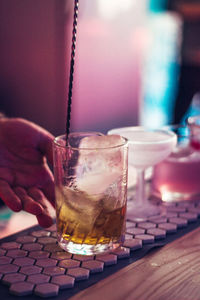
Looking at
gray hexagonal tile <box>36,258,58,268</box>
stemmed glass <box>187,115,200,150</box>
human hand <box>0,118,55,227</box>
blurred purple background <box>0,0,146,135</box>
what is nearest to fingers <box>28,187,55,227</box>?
human hand <box>0,118,55,227</box>

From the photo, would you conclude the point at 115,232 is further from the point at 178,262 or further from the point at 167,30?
the point at 167,30

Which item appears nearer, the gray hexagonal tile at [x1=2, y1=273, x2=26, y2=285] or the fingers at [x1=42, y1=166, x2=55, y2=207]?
the gray hexagonal tile at [x1=2, y1=273, x2=26, y2=285]

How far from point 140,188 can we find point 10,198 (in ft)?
1.11

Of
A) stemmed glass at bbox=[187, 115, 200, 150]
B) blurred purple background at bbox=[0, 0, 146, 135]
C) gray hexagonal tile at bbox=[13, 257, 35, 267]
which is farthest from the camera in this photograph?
blurred purple background at bbox=[0, 0, 146, 135]

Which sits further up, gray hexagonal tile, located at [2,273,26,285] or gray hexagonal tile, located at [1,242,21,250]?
gray hexagonal tile, located at [2,273,26,285]

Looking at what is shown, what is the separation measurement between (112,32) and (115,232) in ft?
10.4

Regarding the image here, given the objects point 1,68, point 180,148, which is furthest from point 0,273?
point 1,68

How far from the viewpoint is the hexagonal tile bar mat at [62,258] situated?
70cm

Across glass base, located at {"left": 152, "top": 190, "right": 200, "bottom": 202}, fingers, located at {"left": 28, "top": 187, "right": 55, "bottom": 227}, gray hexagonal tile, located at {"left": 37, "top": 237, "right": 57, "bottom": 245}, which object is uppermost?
fingers, located at {"left": 28, "top": 187, "right": 55, "bottom": 227}

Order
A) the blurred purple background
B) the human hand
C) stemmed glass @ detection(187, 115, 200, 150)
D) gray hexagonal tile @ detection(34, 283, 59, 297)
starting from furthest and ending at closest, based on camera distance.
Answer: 1. the blurred purple background
2. stemmed glass @ detection(187, 115, 200, 150)
3. the human hand
4. gray hexagonal tile @ detection(34, 283, 59, 297)

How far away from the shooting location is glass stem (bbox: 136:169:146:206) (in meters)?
1.07

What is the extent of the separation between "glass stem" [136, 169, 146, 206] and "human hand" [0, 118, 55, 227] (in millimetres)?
211

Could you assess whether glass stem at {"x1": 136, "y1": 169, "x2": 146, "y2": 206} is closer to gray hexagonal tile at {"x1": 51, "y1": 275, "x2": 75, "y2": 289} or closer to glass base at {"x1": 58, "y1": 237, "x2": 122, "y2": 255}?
glass base at {"x1": 58, "y1": 237, "x2": 122, "y2": 255}

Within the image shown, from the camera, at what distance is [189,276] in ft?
2.46
